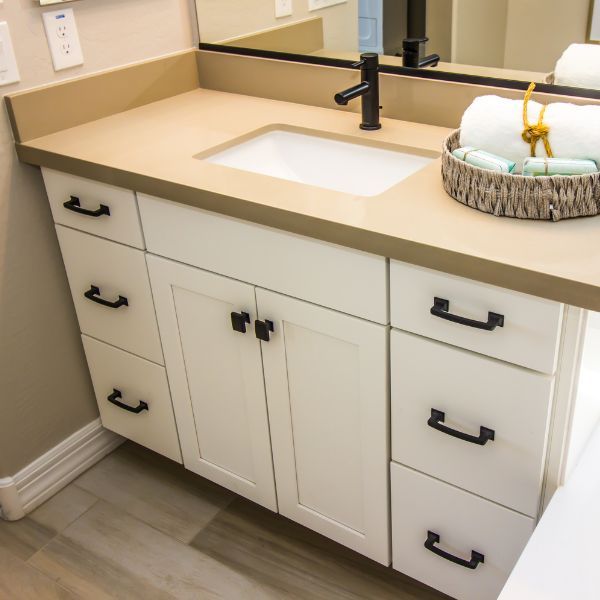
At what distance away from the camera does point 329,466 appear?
1558 millimetres

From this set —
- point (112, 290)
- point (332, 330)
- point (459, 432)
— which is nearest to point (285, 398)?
point (332, 330)

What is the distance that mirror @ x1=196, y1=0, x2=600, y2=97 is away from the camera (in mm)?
1419

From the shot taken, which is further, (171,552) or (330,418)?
(171,552)

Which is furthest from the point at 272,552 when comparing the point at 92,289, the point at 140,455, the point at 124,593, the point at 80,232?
the point at 80,232

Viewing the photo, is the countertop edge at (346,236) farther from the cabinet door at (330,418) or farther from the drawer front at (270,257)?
the cabinet door at (330,418)

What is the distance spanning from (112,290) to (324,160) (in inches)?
21.9

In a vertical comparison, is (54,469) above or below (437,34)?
below

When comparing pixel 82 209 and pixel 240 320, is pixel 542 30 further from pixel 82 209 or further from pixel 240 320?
pixel 82 209

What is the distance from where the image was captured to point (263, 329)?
1480 millimetres

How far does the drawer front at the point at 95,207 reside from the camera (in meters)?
1.61

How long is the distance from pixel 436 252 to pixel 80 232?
2.98 feet

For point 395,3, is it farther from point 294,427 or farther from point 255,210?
point 294,427

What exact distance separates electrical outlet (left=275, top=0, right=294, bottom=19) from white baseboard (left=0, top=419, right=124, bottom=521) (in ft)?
3.72

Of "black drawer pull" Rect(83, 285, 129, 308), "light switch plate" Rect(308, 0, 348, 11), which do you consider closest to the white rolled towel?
"light switch plate" Rect(308, 0, 348, 11)
